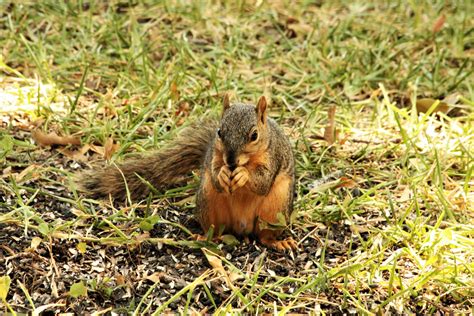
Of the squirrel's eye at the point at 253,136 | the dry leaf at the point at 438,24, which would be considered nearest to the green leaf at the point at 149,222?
the squirrel's eye at the point at 253,136

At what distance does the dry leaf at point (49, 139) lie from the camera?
3.34 m

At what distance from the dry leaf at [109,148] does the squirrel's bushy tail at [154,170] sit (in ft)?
0.58

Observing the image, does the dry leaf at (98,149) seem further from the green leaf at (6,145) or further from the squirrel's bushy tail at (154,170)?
the green leaf at (6,145)

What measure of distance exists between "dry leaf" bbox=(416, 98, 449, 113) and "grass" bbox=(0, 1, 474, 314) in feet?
0.15

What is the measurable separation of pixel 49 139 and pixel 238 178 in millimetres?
1079

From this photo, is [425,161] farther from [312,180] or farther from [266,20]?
[266,20]

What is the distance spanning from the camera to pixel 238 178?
2.61 m

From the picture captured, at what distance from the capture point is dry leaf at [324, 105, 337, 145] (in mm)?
3568

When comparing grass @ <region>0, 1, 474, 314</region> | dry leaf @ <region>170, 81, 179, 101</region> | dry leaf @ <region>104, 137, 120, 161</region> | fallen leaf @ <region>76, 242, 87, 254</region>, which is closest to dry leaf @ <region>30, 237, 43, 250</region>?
grass @ <region>0, 1, 474, 314</region>

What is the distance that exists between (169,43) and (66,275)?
2.09 meters

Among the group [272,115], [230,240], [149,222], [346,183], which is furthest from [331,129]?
[149,222]

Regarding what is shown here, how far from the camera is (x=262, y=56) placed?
14.5 feet

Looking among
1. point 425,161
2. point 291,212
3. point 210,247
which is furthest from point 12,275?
point 425,161

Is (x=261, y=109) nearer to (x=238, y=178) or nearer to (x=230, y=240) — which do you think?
(x=238, y=178)
